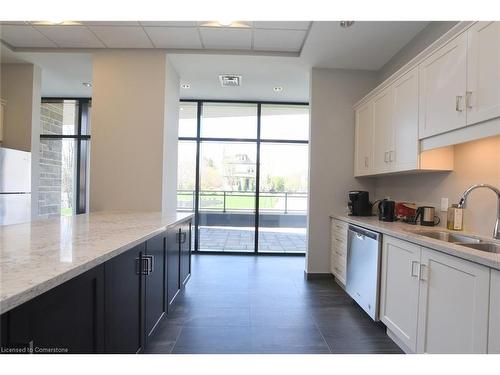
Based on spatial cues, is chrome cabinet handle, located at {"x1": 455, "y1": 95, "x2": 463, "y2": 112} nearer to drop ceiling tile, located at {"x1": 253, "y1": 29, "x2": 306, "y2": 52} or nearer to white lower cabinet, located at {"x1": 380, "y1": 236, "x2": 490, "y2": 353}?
white lower cabinet, located at {"x1": 380, "y1": 236, "x2": 490, "y2": 353}

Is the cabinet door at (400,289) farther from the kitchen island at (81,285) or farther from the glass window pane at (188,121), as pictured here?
the glass window pane at (188,121)

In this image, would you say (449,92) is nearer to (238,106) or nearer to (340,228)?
(340,228)

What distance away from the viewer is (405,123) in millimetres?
2557

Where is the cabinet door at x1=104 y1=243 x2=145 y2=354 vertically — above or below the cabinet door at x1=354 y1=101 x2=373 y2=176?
below

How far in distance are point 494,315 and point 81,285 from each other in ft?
5.92

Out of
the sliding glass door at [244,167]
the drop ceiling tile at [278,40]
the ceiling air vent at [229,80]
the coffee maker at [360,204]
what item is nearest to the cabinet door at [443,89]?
the coffee maker at [360,204]

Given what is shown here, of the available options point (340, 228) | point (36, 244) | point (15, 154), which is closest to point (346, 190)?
point (340, 228)

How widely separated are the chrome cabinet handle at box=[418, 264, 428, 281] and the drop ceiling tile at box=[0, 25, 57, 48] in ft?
14.4

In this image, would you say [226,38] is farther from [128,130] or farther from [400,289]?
[400,289]

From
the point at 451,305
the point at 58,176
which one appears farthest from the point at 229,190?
the point at 451,305

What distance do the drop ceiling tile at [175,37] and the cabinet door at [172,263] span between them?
214cm

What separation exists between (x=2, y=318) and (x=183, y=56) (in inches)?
132

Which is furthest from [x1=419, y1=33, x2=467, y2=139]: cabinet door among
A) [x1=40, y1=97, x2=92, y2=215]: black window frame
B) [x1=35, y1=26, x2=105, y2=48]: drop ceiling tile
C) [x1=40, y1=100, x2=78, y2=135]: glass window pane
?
[x1=40, y1=100, x2=78, y2=135]: glass window pane

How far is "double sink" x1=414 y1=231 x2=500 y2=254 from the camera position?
1.80 meters
